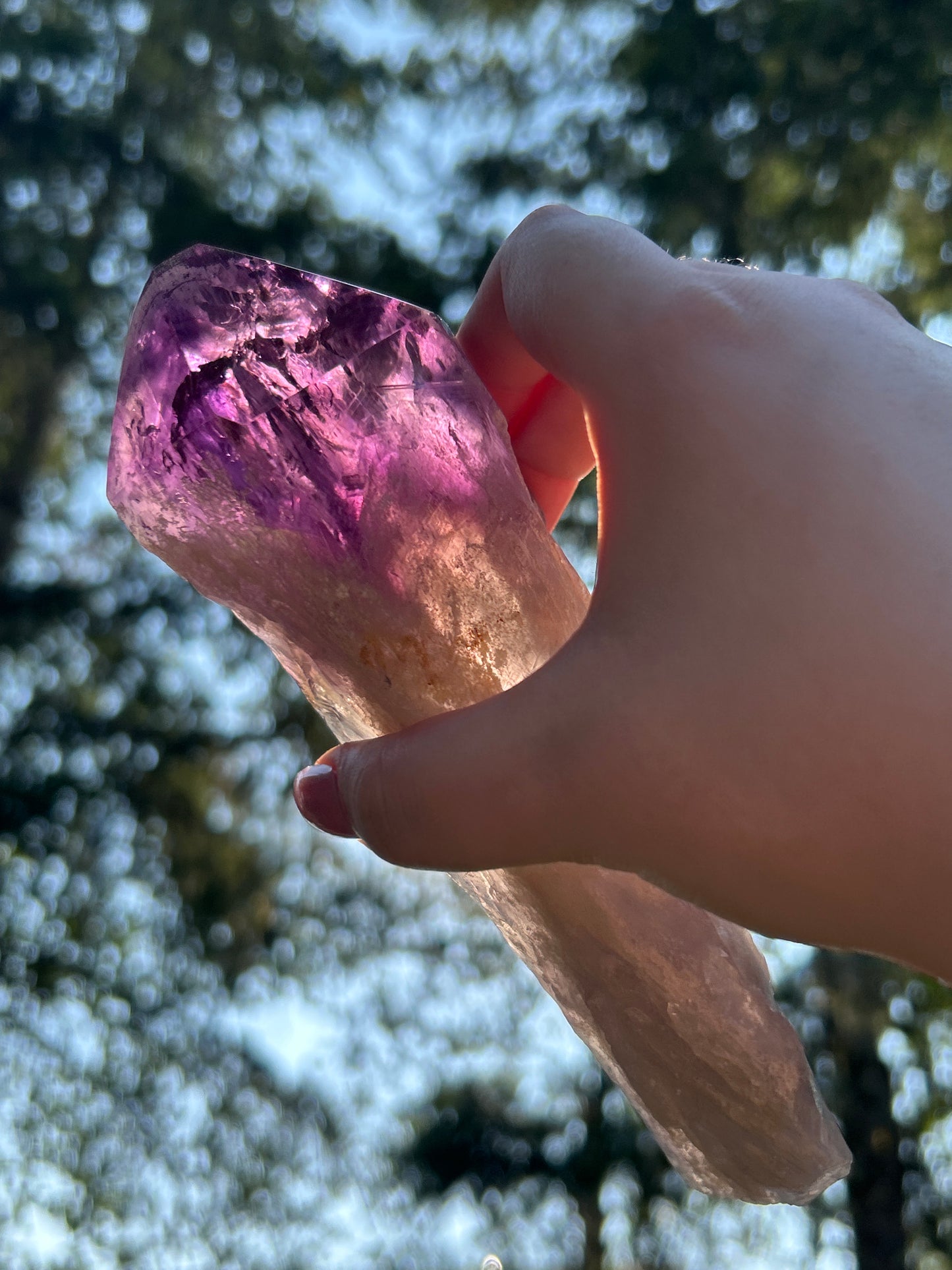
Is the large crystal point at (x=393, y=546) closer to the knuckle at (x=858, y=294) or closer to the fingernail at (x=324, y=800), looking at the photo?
the fingernail at (x=324, y=800)

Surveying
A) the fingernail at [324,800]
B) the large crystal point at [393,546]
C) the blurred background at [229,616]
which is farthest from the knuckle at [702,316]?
the blurred background at [229,616]

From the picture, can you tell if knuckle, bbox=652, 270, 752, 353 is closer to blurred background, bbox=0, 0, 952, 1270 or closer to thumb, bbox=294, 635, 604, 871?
thumb, bbox=294, 635, 604, 871

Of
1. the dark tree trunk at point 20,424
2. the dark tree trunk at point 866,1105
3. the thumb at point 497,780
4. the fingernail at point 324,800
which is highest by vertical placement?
the thumb at point 497,780

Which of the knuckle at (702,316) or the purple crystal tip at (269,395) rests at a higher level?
the knuckle at (702,316)

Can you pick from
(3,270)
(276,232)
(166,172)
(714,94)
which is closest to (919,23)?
(714,94)

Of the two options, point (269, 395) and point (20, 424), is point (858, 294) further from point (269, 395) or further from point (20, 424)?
point (20, 424)

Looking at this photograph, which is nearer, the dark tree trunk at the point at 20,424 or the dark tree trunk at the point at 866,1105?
the dark tree trunk at the point at 866,1105
